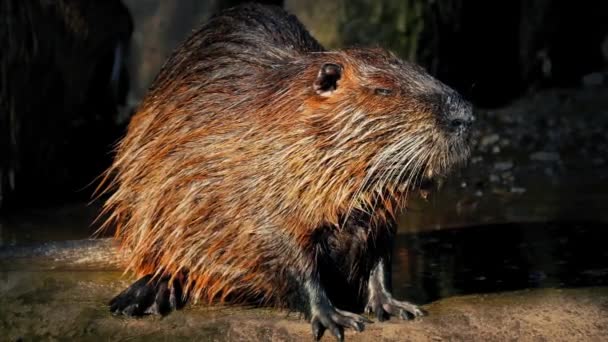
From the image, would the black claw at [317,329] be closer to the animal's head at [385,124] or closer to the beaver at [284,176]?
the beaver at [284,176]

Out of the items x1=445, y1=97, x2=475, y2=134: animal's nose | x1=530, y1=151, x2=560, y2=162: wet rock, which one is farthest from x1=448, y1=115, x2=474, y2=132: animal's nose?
x1=530, y1=151, x2=560, y2=162: wet rock

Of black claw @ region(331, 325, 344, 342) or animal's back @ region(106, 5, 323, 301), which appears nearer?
black claw @ region(331, 325, 344, 342)

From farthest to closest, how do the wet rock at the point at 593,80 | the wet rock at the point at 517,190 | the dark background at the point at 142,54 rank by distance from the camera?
the wet rock at the point at 593,80 < the wet rock at the point at 517,190 < the dark background at the point at 142,54

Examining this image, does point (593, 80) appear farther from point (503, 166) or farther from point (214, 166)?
point (214, 166)

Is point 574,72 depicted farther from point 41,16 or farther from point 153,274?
point 153,274

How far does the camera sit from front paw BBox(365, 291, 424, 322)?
11.6 ft

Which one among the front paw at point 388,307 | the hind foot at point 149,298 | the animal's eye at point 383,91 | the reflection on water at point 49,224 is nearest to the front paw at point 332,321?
the front paw at point 388,307

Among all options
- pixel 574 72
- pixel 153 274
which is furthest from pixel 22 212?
pixel 574 72

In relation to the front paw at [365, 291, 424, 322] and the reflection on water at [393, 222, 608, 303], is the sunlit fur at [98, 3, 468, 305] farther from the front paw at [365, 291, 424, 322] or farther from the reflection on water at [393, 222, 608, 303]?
the reflection on water at [393, 222, 608, 303]

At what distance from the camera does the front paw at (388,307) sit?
11.6 ft

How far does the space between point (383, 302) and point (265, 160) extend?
1.99 feet

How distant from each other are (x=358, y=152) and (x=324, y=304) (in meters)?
0.49

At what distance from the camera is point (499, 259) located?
4.52 meters

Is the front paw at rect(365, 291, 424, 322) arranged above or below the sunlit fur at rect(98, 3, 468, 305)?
below
